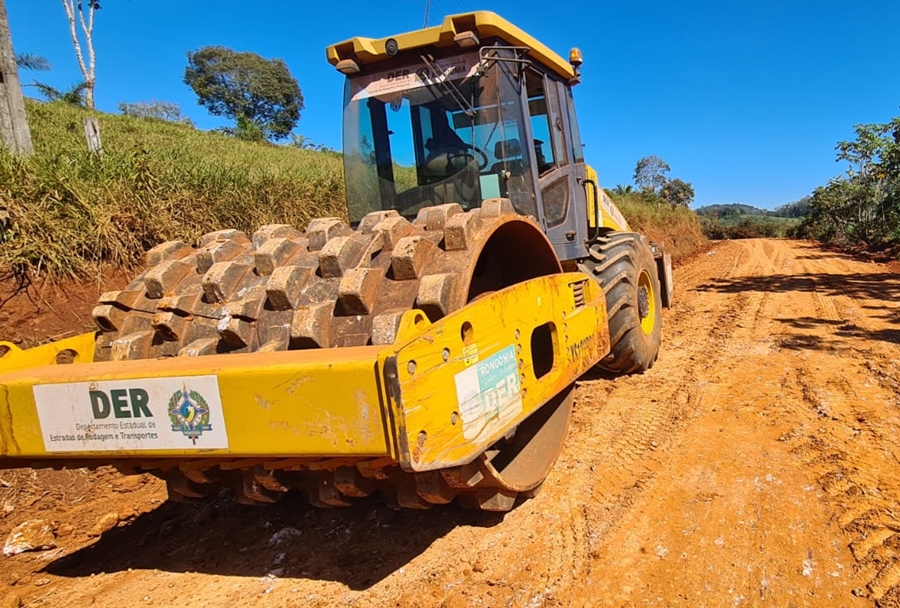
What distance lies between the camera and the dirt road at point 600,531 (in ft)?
7.52

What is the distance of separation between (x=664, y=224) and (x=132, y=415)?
2472 centimetres

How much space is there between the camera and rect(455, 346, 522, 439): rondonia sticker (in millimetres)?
1991

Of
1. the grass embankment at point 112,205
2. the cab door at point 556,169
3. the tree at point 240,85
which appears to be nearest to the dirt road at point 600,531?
the cab door at point 556,169

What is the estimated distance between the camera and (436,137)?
4047 millimetres

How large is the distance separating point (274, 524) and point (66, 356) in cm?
125

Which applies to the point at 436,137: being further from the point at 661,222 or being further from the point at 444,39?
the point at 661,222

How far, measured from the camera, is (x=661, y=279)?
21.3 ft

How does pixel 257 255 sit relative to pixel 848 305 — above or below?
above

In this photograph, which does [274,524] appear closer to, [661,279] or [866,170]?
[661,279]

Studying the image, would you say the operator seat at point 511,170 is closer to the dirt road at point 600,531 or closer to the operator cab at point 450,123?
the operator cab at point 450,123

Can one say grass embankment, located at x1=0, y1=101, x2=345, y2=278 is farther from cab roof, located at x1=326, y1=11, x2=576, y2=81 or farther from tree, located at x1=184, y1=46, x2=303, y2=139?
tree, located at x1=184, y1=46, x2=303, y2=139

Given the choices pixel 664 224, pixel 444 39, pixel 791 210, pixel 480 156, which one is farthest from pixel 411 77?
pixel 791 210

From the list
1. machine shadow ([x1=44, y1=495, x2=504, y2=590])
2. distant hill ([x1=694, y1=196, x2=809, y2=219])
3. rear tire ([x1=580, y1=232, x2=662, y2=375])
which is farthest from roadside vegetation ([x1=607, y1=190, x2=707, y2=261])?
distant hill ([x1=694, y1=196, x2=809, y2=219])

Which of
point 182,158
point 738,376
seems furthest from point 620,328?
point 182,158
